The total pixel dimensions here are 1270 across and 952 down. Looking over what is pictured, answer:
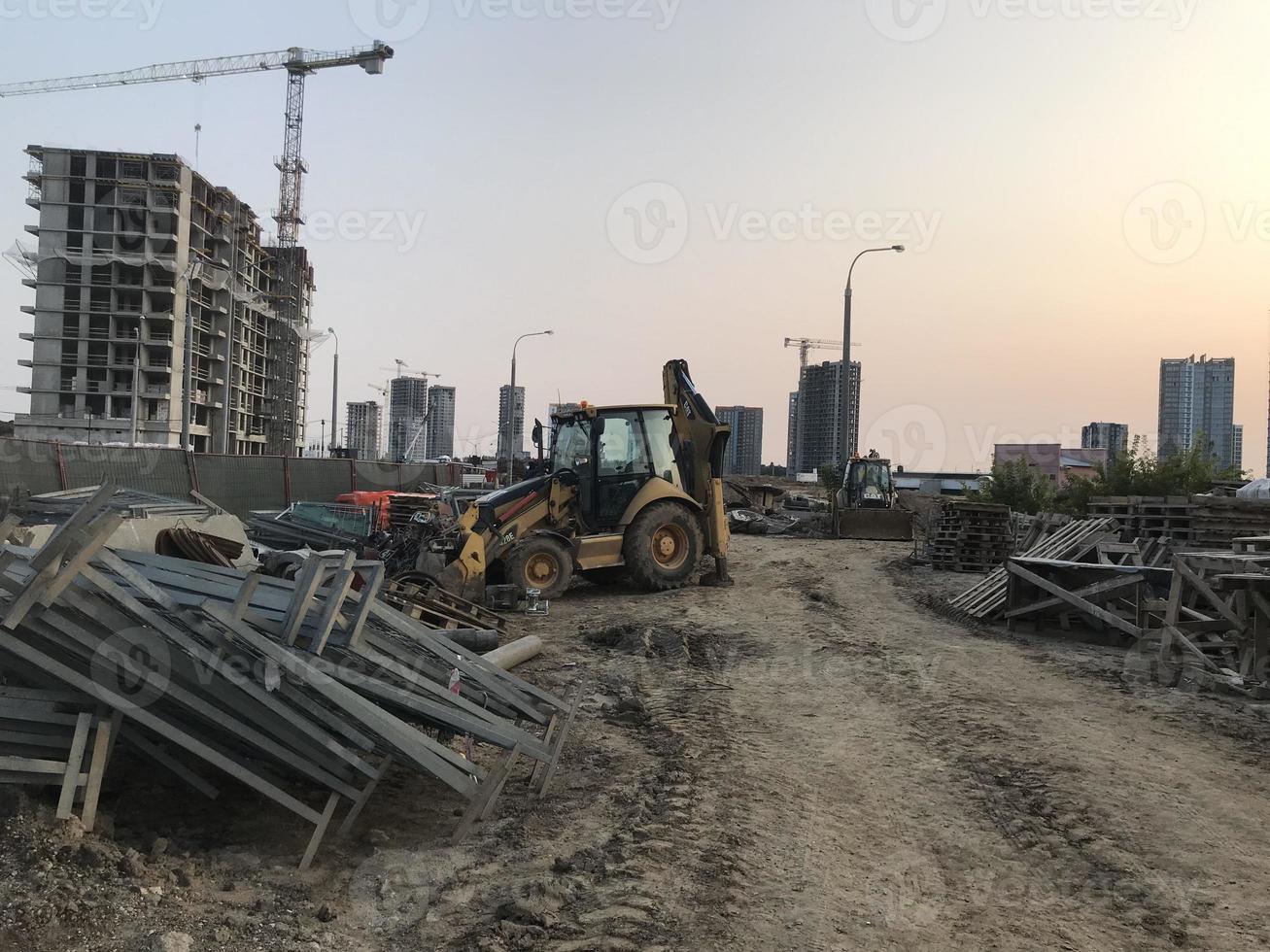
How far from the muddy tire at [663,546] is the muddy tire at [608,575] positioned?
503mm

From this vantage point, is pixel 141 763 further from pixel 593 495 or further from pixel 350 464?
pixel 350 464

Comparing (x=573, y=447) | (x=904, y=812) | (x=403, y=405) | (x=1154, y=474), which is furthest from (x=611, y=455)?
(x=403, y=405)

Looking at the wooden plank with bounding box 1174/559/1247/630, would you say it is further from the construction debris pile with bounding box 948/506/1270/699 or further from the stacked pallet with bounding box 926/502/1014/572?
the stacked pallet with bounding box 926/502/1014/572

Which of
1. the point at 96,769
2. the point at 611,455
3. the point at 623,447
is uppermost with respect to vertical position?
the point at 623,447

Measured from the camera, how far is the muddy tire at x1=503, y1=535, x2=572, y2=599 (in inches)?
459

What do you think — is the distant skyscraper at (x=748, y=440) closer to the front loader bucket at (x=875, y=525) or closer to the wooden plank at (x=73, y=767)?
the front loader bucket at (x=875, y=525)

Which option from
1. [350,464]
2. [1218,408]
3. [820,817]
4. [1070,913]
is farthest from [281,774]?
[1218,408]

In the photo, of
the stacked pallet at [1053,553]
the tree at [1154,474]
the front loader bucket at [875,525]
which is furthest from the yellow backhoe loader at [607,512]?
the tree at [1154,474]

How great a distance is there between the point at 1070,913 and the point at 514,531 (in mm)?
8941

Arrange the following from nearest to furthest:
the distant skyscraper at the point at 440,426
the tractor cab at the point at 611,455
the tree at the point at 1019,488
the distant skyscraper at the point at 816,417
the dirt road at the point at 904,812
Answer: the dirt road at the point at 904,812
the tractor cab at the point at 611,455
the tree at the point at 1019,488
the distant skyscraper at the point at 816,417
the distant skyscraper at the point at 440,426

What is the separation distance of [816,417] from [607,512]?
2300 inches

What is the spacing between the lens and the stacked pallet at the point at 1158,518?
41.8ft

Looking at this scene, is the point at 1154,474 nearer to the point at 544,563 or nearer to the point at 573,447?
the point at 573,447

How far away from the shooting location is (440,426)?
362 ft
